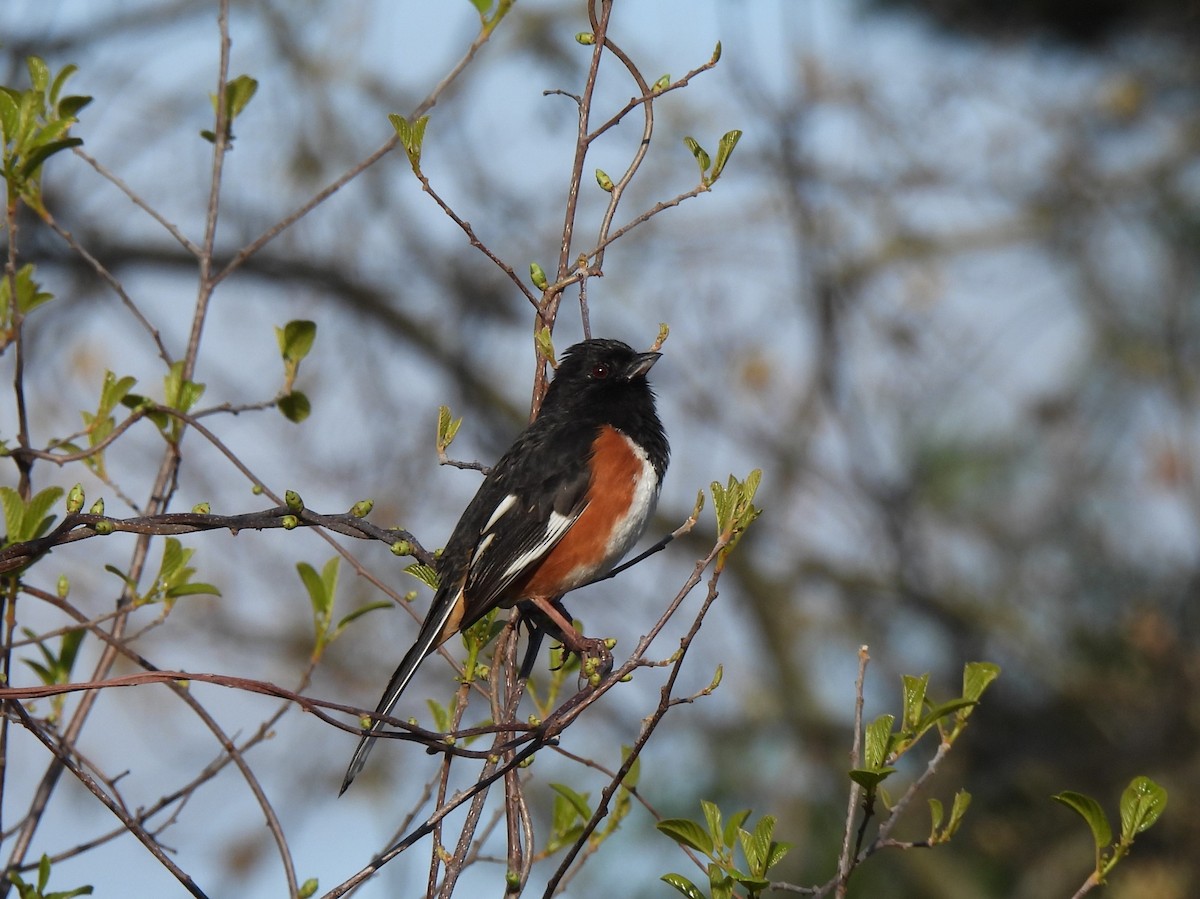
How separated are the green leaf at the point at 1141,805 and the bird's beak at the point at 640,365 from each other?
1.55 m

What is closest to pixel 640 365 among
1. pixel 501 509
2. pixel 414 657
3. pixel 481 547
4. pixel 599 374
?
pixel 599 374

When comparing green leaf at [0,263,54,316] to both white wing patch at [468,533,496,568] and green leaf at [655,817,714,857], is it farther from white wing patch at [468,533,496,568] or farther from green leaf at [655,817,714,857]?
green leaf at [655,817,714,857]

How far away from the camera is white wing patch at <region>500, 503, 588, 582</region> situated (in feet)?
8.75

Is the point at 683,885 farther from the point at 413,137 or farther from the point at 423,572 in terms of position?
the point at 413,137

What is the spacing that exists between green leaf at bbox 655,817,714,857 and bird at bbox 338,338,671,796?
2.68 feet

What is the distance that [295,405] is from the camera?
2.31 meters

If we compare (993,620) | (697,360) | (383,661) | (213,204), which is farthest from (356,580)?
(213,204)

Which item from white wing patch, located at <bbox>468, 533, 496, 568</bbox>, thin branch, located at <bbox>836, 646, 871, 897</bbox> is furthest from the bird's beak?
thin branch, located at <bbox>836, 646, 871, 897</bbox>

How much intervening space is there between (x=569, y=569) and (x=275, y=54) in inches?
191

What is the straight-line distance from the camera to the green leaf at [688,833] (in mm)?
1711

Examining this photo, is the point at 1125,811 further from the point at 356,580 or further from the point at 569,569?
the point at 356,580

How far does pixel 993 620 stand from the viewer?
711cm

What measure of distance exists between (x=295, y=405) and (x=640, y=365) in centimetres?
104

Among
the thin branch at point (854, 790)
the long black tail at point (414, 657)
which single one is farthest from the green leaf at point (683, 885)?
the long black tail at point (414, 657)
